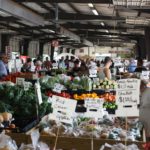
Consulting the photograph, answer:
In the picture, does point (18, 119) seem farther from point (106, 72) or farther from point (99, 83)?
point (106, 72)

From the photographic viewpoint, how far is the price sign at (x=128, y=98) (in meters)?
3.86

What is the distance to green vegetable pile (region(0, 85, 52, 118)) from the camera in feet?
16.3

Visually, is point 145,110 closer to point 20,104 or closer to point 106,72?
point 20,104

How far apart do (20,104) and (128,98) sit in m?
1.78

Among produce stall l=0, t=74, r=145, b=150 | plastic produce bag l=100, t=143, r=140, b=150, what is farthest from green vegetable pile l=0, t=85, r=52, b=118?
plastic produce bag l=100, t=143, r=140, b=150

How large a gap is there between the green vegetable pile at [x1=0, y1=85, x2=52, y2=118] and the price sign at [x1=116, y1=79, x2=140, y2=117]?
1.44 metres

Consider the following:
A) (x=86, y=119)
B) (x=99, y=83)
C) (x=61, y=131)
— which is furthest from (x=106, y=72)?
(x=61, y=131)

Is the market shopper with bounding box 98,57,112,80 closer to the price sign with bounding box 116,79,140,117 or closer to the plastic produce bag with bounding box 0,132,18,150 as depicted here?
the price sign with bounding box 116,79,140,117

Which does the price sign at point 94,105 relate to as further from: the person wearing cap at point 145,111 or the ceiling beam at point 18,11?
the ceiling beam at point 18,11

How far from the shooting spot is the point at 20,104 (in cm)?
516

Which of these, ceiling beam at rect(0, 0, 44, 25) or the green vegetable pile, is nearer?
the green vegetable pile

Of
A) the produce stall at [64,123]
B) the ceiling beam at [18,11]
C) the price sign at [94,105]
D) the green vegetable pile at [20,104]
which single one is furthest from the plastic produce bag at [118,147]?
the ceiling beam at [18,11]

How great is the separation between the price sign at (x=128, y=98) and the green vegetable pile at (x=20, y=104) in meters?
1.44

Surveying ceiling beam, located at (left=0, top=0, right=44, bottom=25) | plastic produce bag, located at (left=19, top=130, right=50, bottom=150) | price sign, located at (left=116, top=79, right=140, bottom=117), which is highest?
ceiling beam, located at (left=0, top=0, right=44, bottom=25)
